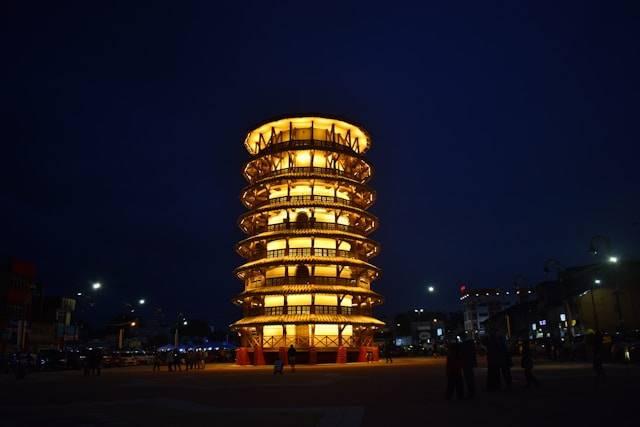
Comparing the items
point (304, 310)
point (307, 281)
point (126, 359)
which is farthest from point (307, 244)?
point (126, 359)

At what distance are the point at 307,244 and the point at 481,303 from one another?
14386 cm

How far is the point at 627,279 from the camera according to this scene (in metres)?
69.2

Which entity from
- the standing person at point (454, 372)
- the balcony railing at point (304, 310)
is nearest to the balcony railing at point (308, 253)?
the balcony railing at point (304, 310)

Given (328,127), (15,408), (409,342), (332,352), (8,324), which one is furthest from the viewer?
(409,342)

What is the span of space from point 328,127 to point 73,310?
85752 mm

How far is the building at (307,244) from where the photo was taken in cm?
5169

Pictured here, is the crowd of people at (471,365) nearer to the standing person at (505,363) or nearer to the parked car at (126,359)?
the standing person at (505,363)

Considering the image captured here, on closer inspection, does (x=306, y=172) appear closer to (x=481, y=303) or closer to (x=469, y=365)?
(x=469, y=365)

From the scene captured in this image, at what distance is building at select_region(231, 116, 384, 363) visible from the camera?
5169 centimetres

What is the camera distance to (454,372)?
16.6 m

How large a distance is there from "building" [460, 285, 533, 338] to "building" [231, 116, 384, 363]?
132 metres

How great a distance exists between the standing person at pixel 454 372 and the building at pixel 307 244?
108 ft

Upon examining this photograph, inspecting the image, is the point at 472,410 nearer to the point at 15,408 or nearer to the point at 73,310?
the point at 15,408

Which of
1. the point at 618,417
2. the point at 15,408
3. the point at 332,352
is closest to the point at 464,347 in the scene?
the point at 618,417
